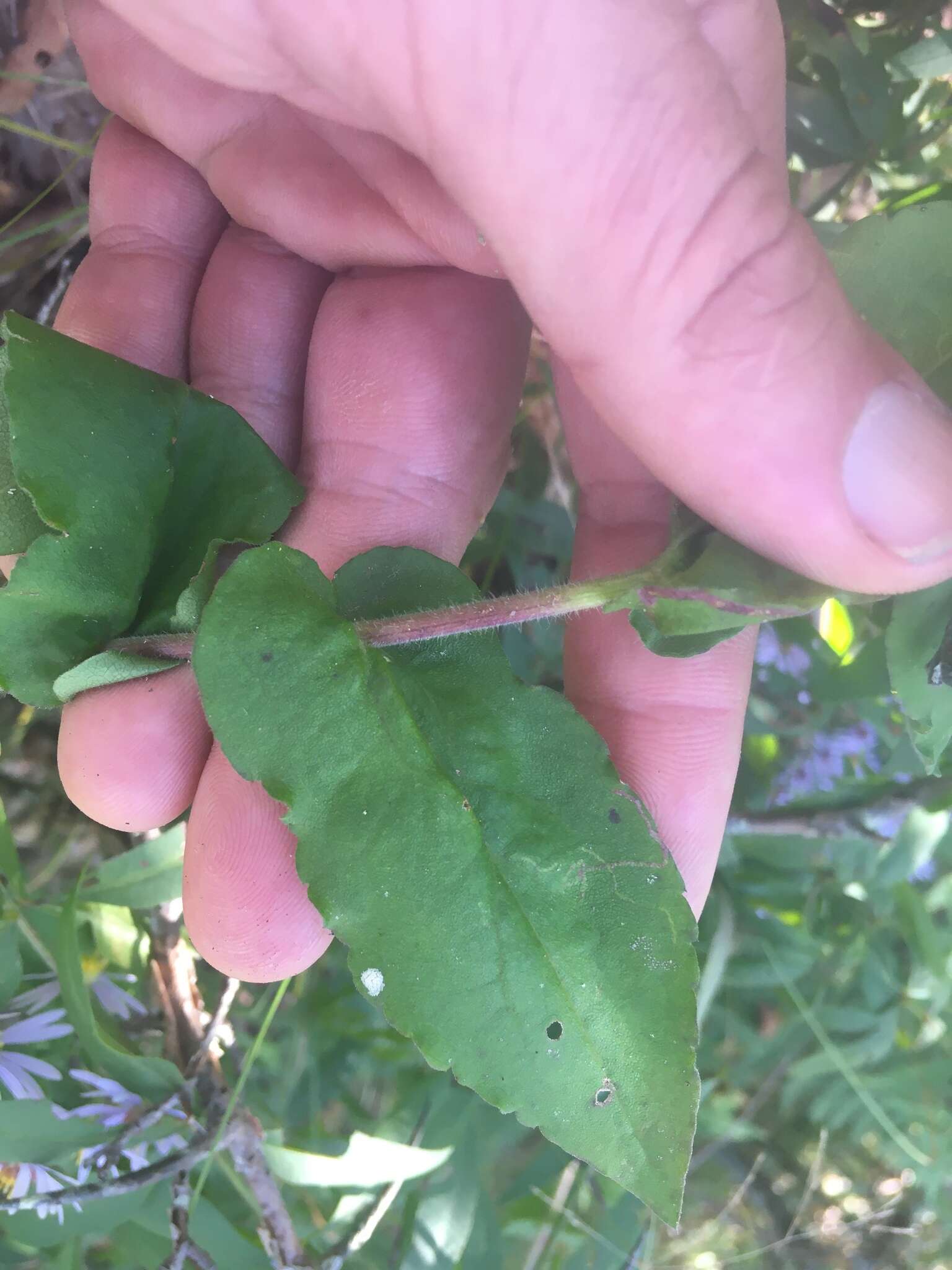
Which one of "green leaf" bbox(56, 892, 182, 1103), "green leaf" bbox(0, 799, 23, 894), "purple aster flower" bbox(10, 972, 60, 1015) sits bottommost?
"purple aster flower" bbox(10, 972, 60, 1015)

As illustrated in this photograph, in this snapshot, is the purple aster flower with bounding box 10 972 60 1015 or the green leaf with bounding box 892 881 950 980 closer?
the purple aster flower with bounding box 10 972 60 1015

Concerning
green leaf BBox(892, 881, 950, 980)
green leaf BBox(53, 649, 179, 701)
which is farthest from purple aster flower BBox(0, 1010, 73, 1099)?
green leaf BBox(892, 881, 950, 980)

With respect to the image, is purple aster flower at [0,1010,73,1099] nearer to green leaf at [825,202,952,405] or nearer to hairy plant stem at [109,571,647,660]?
hairy plant stem at [109,571,647,660]

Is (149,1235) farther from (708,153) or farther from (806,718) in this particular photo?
(708,153)

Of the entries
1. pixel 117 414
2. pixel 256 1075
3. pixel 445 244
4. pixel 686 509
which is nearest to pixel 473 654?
pixel 686 509

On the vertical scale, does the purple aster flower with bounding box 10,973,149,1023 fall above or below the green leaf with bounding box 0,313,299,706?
below

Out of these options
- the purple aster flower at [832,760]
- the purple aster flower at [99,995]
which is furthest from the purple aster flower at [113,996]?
the purple aster flower at [832,760]

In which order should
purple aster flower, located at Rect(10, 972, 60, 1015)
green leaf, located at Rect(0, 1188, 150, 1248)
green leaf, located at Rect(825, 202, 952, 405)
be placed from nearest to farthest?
green leaf, located at Rect(825, 202, 952, 405), green leaf, located at Rect(0, 1188, 150, 1248), purple aster flower, located at Rect(10, 972, 60, 1015)

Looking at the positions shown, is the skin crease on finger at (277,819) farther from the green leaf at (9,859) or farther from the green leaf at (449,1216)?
the green leaf at (449,1216)
